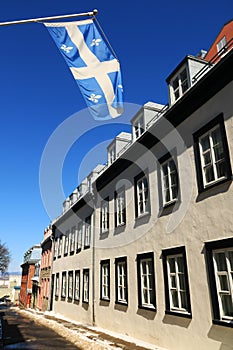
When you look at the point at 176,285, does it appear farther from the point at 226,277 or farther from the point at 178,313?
the point at 226,277

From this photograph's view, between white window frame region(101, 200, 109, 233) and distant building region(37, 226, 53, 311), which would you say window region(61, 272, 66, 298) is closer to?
distant building region(37, 226, 53, 311)

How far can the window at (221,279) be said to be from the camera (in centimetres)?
775

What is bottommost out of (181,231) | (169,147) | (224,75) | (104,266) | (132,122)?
(104,266)

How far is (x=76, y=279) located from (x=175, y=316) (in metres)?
12.6

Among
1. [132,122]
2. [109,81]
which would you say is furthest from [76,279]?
[109,81]

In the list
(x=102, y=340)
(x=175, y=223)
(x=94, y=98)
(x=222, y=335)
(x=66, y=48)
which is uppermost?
(x=66, y=48)

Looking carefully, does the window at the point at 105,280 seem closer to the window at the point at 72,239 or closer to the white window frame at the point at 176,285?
the white window frame at the point at 176,285

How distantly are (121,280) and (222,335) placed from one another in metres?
6.97

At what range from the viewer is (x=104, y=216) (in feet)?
56.9

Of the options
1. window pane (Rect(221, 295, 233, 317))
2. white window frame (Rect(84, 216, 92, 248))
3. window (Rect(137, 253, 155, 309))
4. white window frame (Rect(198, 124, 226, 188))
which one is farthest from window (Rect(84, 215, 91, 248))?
window pane (Rect(221, 295, 233, 317))

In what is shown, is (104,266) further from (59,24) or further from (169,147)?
(59,24)

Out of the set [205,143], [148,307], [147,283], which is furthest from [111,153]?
[148,307]

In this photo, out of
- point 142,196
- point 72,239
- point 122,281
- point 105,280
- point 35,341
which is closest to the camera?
point 35,341

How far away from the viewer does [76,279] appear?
21.0 meters
